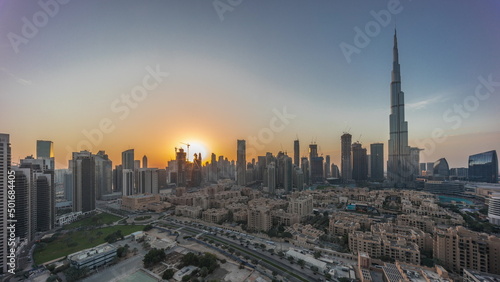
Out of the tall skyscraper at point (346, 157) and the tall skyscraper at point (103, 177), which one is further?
the tall skyscraper at point (346, 157)

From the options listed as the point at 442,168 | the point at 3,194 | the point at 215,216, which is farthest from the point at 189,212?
the point at 442,168

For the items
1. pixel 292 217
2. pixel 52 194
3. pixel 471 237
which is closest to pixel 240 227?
pixel 292 217

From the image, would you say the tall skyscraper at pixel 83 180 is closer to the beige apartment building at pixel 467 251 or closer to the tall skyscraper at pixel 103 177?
the tall skyscraper at pixel 103 177

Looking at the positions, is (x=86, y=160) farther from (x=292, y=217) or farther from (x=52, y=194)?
(x=292, y=217)

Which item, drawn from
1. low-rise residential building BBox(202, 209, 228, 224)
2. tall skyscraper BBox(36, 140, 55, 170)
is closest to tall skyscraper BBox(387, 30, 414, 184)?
low-rise residential building BBox(202, 209, 228, 224)

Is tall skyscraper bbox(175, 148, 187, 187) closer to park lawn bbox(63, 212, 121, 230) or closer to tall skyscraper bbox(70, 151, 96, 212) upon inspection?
tall skyscraper bbox(70, 151, 96, 212)

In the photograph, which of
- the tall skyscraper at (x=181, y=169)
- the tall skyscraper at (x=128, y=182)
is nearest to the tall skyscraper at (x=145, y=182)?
the tall skyscraper at (x=128, y=182)
